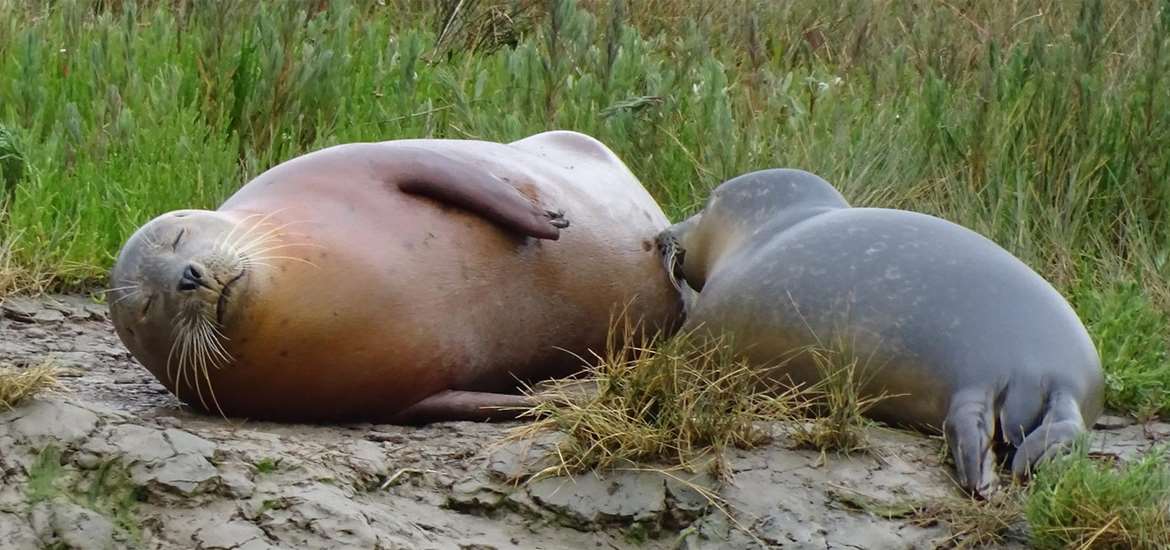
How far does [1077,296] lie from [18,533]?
11.2 feet

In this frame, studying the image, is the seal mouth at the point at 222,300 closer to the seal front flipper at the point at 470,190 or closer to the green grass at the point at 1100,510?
the seal front flipper at the point at 470,190

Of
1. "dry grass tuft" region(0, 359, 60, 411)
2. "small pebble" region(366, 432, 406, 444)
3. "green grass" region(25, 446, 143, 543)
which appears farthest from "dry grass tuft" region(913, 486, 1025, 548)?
"dry grass tuft" region(0, 359, 60, 411)

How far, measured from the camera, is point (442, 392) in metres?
4.30

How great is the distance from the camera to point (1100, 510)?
3.47 meters

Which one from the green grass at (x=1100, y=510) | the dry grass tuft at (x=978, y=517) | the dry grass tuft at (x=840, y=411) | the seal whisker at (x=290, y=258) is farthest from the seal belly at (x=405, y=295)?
the green grass at (x=1100, y=510)

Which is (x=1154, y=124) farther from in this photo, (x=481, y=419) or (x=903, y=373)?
(x=481, y=419)

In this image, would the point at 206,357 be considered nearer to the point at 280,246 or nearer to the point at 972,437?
the point at 280,246

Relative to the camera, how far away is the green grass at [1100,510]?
136 inches

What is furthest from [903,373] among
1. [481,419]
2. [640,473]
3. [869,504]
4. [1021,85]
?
[1021,85]

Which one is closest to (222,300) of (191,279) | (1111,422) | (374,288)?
(191,279)

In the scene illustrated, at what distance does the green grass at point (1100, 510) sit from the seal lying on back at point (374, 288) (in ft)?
4.46

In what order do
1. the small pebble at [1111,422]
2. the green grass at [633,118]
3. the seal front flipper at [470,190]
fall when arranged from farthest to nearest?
the green grass at [633,118], the small pebble at [1111,422], the seal front flipper at [470,190]

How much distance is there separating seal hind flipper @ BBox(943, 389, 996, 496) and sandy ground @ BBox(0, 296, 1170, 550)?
0.20 ft

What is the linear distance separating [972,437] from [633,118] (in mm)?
2907
